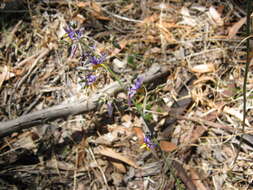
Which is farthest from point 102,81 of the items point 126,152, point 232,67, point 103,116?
point 232,67

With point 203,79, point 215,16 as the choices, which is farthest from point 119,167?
point 215,16

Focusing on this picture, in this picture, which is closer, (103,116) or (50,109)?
(50,109)

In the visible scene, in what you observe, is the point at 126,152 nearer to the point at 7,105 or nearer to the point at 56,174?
the point at 56,174

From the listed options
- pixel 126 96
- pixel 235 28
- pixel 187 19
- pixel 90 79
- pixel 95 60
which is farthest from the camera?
pixel 187 19

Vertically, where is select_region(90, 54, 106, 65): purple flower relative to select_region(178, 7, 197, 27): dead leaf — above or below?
below

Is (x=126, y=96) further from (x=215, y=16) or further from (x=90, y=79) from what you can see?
(x=215, y=16)

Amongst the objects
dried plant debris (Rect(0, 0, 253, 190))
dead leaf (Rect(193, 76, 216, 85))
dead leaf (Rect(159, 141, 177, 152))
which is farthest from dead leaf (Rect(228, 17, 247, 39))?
dead leaf (Rect(159, 141, 177, 152))

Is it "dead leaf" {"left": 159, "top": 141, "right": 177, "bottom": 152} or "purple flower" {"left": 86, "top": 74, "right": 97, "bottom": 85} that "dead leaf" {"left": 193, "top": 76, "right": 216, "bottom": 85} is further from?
"purple flower" {"left": 86, "top": 74, "right": 97, "bottom": 85}
